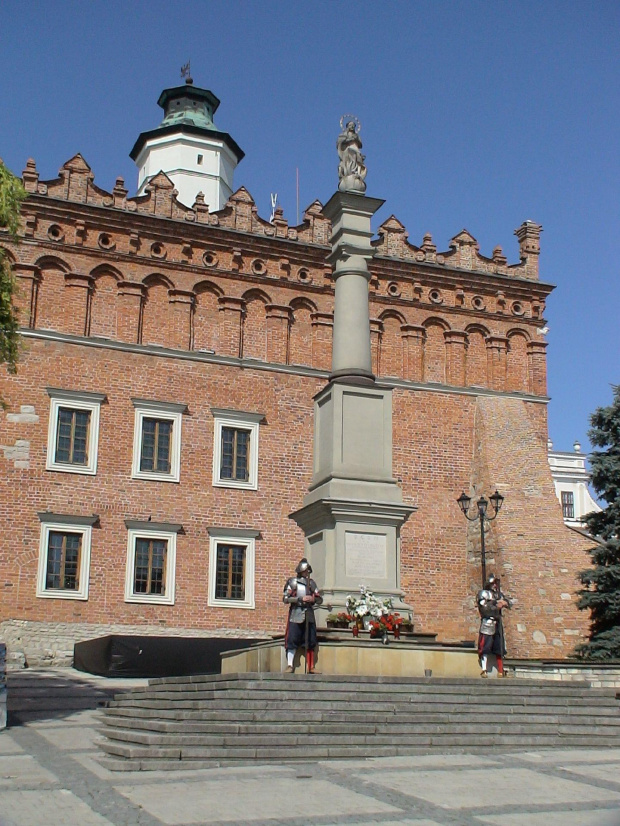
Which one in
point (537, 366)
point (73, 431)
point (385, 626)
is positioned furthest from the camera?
point (537, 366)

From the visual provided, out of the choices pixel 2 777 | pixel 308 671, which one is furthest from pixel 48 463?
pixel 2 777

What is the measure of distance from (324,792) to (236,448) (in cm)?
1809

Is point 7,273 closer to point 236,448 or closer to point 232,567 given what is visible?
point 236,448

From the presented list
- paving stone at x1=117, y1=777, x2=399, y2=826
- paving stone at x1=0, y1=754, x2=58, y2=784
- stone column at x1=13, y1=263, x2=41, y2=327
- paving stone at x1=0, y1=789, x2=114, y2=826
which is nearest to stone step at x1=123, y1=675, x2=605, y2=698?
paving stone at x1=0, y1=754, x2=58, y2=784

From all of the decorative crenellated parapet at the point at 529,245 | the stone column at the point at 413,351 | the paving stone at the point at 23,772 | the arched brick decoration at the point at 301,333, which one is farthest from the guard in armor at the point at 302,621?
the decorative crenellated parapet at the point at 529,245

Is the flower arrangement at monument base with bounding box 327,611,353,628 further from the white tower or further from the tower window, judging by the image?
the tower window

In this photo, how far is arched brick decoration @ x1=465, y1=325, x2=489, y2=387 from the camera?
29361 millimetres

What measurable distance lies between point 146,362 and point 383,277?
764cm

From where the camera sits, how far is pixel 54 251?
25719mm

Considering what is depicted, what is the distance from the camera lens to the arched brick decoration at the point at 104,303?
25.8m

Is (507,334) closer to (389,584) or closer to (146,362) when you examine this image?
(146,362)

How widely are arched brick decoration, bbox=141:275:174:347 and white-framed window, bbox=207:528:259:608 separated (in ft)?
17.4

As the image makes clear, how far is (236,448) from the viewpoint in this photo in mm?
26391

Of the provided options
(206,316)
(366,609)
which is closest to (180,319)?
(206,316)
